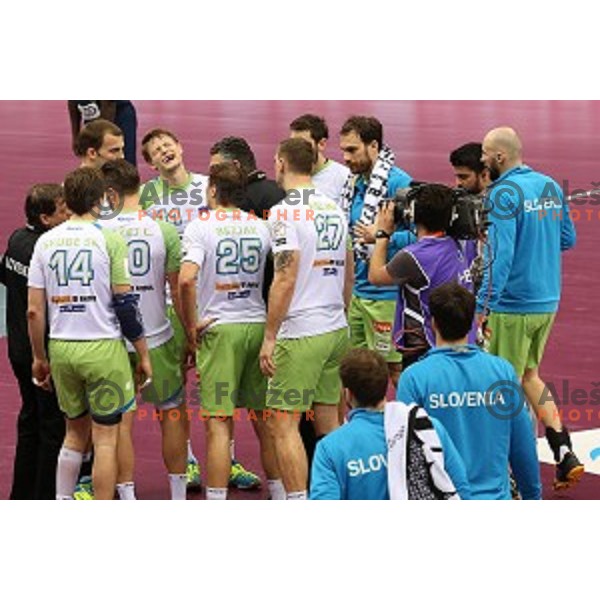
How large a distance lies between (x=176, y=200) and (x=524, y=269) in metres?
2.07

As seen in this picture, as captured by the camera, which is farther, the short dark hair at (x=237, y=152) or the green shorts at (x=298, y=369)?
the short dark hair at (x=237, y=152)

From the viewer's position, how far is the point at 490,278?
1084cm

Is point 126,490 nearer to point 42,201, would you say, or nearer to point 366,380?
point 42,201

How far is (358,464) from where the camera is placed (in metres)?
8.35

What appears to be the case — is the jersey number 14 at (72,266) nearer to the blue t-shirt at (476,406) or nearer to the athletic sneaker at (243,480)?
the athletic sneaker at (243,480)

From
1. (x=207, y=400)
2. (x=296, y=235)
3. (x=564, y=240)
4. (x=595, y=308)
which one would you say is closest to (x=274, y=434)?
(x=207, y=400)

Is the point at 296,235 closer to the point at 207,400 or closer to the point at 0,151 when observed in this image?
the point at 207,400

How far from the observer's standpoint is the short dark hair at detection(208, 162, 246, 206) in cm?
1035

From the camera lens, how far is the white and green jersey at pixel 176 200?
37.6ft

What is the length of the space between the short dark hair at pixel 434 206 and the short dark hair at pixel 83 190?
5.35 ft

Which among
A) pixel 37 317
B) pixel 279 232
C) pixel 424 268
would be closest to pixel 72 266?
pixel 37 317

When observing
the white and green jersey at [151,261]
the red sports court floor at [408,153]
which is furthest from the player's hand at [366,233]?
the white and green jersey at [151,261]

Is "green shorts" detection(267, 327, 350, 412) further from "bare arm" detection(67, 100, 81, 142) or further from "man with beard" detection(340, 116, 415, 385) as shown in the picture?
"bare arm" detection(67, 100, 81, 142)

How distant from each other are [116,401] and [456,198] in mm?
2039
